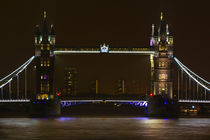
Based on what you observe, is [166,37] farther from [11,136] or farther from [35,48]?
[11,136]

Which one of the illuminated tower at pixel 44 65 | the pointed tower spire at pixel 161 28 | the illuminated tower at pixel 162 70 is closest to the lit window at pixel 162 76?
the illuminated tower at pixel 162 70

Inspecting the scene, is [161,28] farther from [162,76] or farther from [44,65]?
[44,65]

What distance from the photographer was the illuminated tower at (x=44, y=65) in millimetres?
92062

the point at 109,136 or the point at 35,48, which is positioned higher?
the point at 35,48

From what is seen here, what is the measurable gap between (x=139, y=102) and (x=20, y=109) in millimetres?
42157

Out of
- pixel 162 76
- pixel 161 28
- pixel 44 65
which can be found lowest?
pixel 162 76

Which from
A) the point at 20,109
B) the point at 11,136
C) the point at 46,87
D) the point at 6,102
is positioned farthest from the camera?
the point at 20,109

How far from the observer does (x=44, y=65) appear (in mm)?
93125

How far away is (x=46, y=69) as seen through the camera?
93.2m

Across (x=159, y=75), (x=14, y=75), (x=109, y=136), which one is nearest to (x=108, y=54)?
(x=159, y=75)

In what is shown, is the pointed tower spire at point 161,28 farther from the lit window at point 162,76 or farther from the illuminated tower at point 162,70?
the lit window at point 162,76

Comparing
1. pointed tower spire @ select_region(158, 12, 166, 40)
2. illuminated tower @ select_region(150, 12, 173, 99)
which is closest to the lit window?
→ illuminated tower @ select_region(150, 12, 173, 99)

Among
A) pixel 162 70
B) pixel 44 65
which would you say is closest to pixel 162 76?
pixel 162 70

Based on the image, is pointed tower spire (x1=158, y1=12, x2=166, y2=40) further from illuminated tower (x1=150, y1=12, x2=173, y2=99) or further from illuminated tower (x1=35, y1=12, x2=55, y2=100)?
illuminated tower (x1=35, y1=12, x2=55, y2=100)
